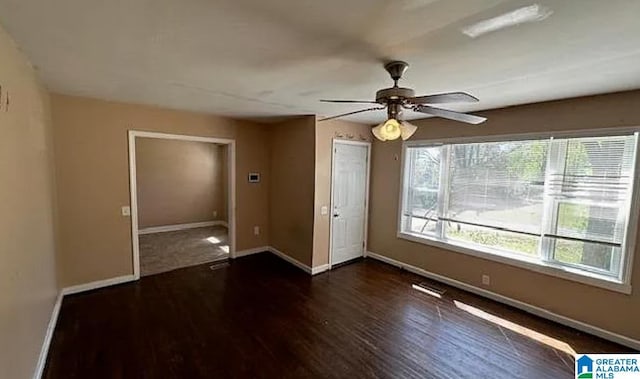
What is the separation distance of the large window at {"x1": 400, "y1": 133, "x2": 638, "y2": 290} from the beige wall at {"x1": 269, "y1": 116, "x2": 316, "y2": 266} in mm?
1654

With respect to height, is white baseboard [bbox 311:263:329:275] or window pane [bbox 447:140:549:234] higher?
window pane [bbox 447:140:549:234]

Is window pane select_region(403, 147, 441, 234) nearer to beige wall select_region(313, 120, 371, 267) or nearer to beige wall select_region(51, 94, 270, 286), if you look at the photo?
beige wall select_region(313, 120, 371, 267)

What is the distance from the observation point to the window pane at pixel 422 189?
4414 millimetres

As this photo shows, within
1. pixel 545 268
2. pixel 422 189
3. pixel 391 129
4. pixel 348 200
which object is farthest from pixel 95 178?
pixel 545 268

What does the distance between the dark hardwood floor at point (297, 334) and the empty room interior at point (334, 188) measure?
27 millimetres

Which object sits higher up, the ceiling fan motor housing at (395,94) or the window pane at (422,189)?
the ceiling fan motor housing at (395,94)

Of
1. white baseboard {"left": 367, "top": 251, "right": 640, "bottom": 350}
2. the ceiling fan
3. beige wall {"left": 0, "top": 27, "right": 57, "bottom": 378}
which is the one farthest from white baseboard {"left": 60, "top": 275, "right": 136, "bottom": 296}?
white baseboard {"left": 367, "top": 251, "right": 640, "bottom": 350}

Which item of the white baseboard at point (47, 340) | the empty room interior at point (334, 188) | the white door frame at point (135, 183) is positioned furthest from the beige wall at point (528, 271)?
the white baseboard at point (47, 340)

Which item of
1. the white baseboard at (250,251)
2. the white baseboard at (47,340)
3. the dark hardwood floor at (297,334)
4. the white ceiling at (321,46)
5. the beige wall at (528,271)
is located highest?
the white ceiling at (321,46)

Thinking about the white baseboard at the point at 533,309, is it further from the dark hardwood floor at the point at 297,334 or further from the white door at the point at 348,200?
the white door at the point at 348,200

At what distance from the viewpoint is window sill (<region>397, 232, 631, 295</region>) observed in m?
2.84

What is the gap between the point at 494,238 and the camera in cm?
377

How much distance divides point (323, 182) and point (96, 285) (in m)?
3.35

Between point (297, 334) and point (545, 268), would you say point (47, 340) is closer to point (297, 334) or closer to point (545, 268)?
point (297, 334)
